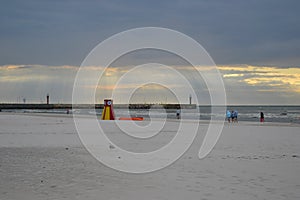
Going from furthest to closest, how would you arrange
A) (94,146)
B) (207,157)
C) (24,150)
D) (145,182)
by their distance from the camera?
1. (94,146)
2. (24,150)
3. (207,157)
4. (145,182)

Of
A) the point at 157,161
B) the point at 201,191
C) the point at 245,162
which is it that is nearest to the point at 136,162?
the point at 157,161

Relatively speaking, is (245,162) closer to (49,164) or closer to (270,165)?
(270,165)

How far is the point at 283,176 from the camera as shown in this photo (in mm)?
8461

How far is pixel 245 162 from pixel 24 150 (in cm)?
644

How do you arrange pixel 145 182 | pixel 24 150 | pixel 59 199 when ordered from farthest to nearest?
pixel 24 150, pixel 145 182, pixel 59 199

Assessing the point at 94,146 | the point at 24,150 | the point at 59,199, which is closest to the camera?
the point at 59,199

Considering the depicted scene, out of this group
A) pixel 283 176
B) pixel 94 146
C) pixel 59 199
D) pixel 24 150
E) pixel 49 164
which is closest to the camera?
pixel 59 199

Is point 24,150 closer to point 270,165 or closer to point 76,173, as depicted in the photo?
point 76,173

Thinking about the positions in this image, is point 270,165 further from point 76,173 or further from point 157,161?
point 76,173

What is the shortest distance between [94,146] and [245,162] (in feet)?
17.8

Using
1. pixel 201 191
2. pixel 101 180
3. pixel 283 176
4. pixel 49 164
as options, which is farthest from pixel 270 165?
pixel 49 164

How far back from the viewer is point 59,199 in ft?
21.0

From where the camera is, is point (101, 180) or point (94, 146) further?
point (94, 146)

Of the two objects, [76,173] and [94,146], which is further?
[94,146]
